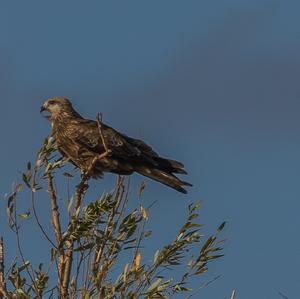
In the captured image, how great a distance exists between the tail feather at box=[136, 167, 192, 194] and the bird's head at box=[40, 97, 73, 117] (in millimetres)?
2390

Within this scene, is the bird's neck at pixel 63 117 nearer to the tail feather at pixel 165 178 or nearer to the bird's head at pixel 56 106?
the bird's head at pixel 56 106

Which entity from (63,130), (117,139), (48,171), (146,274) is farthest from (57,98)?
(146,274)

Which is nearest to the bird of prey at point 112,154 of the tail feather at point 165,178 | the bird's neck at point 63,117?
the tail feather at point 165,178

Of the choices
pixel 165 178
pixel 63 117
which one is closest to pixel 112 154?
pixel 165 178

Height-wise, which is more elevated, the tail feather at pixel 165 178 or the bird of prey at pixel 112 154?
the bird of prey at pixel 112 154

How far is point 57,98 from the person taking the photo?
15336 millimetres

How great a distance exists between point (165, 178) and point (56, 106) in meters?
3.28

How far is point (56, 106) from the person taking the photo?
49.5 feet

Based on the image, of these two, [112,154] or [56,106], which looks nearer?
[112,154]

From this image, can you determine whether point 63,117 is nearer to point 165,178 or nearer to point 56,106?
point 56,106

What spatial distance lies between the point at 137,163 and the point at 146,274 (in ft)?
17.6

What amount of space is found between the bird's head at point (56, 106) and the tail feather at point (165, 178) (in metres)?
2.39

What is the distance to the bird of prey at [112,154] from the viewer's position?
12.6m

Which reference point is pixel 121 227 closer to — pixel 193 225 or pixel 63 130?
pixel 193 225
